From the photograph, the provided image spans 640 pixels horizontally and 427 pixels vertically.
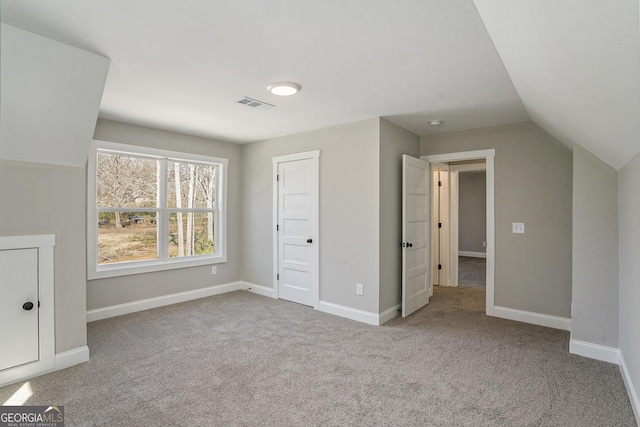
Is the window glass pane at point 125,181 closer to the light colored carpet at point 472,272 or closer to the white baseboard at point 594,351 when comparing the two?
the white baseboard at point 594,351

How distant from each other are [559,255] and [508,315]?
0.91 metres

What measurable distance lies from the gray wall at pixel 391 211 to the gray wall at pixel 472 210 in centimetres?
561

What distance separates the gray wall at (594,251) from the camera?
2814 millimetres

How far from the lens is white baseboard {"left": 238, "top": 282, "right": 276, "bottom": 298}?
494 centimetres

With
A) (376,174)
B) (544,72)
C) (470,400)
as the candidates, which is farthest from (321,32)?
(470,400)

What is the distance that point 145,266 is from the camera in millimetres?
4309

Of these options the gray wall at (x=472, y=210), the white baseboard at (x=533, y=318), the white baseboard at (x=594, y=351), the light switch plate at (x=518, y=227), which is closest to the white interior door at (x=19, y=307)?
the white baseboard at (x=594, y=351)

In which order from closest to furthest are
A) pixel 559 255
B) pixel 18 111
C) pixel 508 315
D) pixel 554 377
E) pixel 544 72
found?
pixel 544 72, pixel 18 111, pixel 554 377, pixel 559 255, pixel 508 315

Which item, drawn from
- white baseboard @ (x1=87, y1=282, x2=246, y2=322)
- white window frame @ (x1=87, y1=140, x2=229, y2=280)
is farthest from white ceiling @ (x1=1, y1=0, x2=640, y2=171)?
white baseboard @ (x1=87, y1=282, x2=246, y2=322)

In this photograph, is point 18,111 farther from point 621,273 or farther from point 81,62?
point 621,273

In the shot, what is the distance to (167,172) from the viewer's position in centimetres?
457

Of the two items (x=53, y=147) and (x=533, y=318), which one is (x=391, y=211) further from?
(x=53, y=147)

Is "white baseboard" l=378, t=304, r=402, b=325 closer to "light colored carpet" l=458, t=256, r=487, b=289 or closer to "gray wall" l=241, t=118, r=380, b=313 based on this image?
"gray wall" l=241, t=118, r=380, b=313

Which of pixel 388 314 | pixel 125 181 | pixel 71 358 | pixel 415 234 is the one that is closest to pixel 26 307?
pixel 71 358
